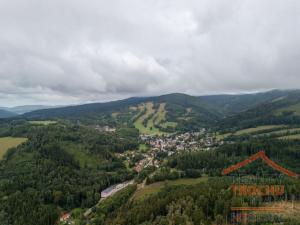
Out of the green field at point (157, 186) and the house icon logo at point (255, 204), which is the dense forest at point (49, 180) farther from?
the house icon logo at point (255, 204)

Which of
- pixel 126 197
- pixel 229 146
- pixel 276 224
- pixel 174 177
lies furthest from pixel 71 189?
pixel 229 146

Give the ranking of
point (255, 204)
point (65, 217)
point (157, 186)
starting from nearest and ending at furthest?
point (255, 204) → point (65, 217) → point (157, 186)

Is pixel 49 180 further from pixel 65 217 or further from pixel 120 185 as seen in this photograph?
pixel 120 185

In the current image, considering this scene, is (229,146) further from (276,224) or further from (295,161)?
(276,224)

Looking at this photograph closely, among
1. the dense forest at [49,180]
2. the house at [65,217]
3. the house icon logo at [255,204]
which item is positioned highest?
the house icon logo at [255,204]

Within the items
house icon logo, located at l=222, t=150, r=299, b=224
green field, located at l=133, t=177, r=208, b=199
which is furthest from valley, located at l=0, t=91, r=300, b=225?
house icon logo, located at l=222, t=150, r=299, b=224

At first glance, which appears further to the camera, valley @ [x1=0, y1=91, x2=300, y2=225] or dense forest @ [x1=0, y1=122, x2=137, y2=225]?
dense forest @ [x1=0, y1=122, x2=137, y2=225]

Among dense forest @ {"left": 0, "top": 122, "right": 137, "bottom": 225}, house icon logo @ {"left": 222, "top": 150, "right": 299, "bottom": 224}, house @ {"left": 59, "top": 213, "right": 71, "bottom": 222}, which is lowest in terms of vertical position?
house @ {"left": 59, "top": 213, "right": 71, "bottom": 222}

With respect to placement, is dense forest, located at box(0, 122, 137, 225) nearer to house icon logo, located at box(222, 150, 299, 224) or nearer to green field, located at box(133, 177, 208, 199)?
green field, located at box(133, 177, 208, 199)

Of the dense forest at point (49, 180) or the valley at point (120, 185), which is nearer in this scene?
the valley at point (120, 185)

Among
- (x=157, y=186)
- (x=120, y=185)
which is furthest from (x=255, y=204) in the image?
(x=120, y=185)

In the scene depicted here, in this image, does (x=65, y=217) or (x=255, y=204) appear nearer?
(x=255, y=204)

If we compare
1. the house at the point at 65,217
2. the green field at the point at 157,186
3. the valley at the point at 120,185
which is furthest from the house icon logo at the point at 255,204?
the house at the point at 65,217
